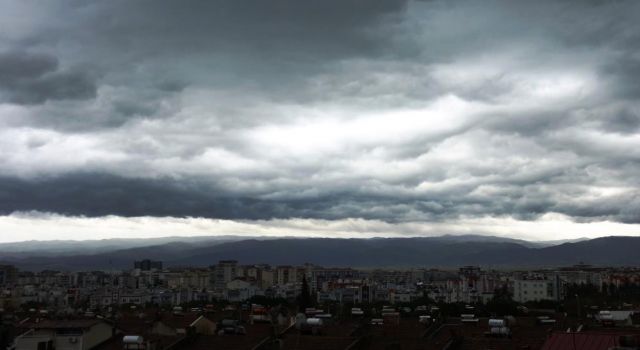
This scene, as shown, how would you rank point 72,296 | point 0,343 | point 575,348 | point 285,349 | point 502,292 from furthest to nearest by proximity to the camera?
point 502,292 → point 72,296 → point 0,343 → point 285,349 → point 575,348

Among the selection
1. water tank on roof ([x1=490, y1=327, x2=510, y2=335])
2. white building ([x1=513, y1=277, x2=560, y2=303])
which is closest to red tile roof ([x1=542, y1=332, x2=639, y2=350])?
water tank on roof ([x1=490, y1=327, x2=510, y2=335])

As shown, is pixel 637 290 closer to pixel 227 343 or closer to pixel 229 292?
pixel 229 292

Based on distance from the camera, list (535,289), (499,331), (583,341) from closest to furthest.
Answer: (583,341) → (499,331) → (535,289)

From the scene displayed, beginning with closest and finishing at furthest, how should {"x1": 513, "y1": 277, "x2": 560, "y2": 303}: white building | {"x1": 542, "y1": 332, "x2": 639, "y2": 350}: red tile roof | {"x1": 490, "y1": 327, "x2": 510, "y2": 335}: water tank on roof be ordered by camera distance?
1. {"x1": 542, "y1": 332, "x2": 639, "y2": 350}: red tile roof
2. {"x1": 490, "y1": 327, "x2": 510, "y2": 335}: water tank on roof
3. {"x1": 513, "y1": 277, "x2": 560, "y2": 303}: white building

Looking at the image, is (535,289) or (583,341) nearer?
(583,341)

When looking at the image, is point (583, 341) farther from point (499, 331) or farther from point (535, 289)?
point (535, 289)

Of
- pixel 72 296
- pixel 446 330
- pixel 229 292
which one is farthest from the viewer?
pixel 229 292

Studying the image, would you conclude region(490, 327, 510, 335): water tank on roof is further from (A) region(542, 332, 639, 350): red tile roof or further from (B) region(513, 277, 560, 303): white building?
(B) region(513, 277, 560, 303): white building

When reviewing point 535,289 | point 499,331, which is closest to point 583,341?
point 499,331

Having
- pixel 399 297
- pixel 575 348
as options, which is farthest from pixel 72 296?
pixel 575 348

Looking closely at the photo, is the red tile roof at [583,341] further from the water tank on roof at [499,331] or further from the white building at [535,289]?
the white building at [535,289]

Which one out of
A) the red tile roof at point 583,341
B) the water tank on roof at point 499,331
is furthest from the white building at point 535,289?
the red tile roof at point 583,341
